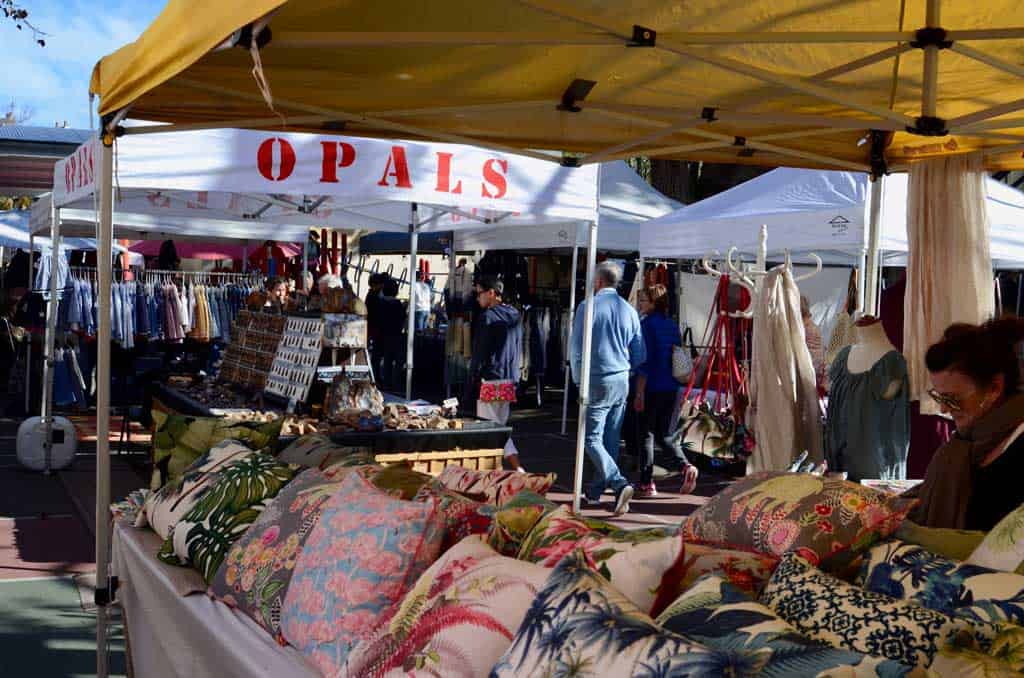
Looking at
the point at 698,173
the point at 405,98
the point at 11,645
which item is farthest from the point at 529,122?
the point at 698,173

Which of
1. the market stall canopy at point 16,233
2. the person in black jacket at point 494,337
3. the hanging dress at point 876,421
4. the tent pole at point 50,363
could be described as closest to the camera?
the hanging dress at point 876,421

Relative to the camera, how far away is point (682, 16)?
10.9 ft

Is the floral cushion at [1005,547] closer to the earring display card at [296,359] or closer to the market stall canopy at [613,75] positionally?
the market stall canopy at [613,75]

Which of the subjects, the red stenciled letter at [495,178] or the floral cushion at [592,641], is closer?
the floral cushion at [592,641]

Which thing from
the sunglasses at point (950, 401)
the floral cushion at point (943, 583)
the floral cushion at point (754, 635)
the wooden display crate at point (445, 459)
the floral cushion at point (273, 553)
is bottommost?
the wooden display crate at point (445, 459)

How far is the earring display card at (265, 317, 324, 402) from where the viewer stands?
6473 mm

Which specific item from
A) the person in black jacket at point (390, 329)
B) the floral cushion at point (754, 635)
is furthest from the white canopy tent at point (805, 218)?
the person in black jacket at point (390, 329)

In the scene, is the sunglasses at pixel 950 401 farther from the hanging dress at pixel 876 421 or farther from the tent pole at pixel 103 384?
the tent pole at pixel 103 384

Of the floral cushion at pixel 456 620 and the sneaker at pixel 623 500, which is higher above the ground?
the floral cushion at pixel 456 620

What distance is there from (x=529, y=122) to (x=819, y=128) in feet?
4.11

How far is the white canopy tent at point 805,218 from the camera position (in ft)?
22.6

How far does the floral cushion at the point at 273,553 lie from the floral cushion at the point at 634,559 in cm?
86

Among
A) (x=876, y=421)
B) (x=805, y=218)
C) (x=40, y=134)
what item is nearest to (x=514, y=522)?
(x=876, y=421)

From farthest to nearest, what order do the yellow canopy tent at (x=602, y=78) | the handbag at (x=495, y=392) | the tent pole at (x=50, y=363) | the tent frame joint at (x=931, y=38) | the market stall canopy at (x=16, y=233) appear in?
the market stall canopy at (x=16, y=233) → the handbag at (x=495, y=392) → the tent pole at (x=50, y=363) → the tent frame joint at (x=931, y=38) → the yellow canopy tent at (x=602, y=78)
